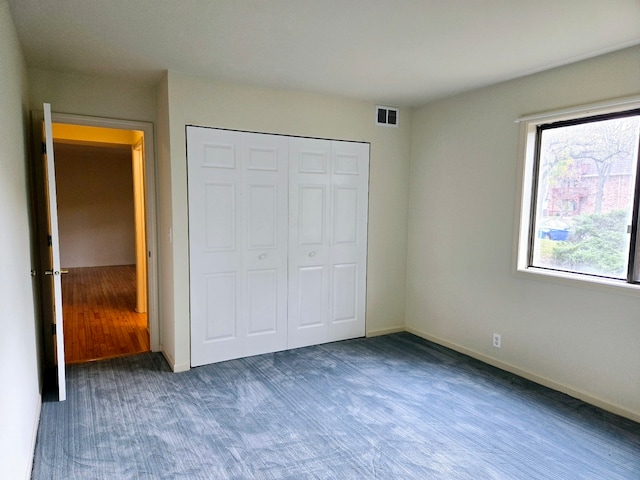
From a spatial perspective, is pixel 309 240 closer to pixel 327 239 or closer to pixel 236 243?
pixel 327 239

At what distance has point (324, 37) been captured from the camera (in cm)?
256

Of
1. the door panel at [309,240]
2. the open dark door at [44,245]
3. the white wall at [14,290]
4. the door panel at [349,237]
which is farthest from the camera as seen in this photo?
the door panel at [349,237]

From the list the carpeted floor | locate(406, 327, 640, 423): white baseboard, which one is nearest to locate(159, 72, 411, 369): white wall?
the carpeted floor

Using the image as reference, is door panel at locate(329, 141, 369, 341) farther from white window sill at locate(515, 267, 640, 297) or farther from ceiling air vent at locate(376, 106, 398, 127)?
white window sill at locate(515, 267, 640, 297)

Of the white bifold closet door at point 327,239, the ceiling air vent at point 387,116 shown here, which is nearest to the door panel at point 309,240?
the white bifold closet door at point 327,239

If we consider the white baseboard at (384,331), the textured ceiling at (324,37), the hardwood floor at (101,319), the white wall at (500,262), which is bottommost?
the hardwood floor at (101,319)

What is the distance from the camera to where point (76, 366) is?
141 inches

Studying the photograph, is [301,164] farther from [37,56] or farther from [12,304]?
[12,304]

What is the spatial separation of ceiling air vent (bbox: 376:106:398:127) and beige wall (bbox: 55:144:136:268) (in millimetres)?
6401

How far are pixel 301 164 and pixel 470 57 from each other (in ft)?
5.54

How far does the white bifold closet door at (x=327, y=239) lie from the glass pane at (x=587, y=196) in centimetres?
165

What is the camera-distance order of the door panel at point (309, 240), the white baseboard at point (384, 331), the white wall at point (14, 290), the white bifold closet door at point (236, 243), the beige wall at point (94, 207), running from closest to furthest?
A: the white wall at point (14, 290)
the white bifold closet door at point (236, 243)
the door panel at point (309, 240)
the white baseboard at point (384, 331)
the beige wall at point (94, 207)

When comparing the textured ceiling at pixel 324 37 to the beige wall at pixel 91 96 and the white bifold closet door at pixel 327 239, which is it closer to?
the beige wall at pixel 91 96

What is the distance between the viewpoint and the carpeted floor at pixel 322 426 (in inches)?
89.4
